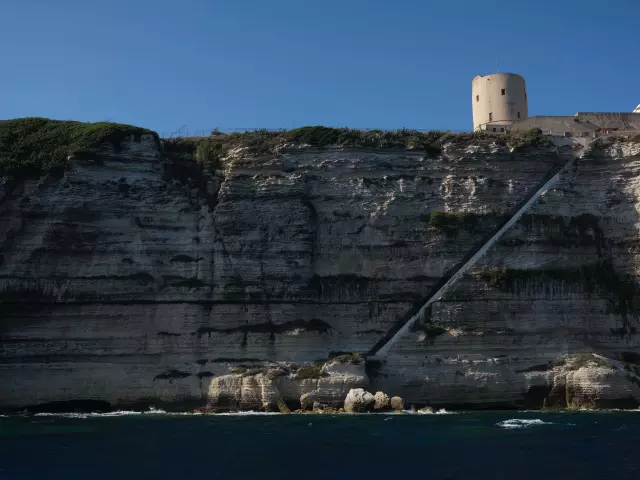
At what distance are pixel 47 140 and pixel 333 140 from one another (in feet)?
49.9

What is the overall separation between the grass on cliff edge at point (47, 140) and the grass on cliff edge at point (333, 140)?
9.78 ft

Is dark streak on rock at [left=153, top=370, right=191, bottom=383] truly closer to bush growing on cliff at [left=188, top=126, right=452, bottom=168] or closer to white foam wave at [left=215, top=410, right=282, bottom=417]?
white foam wave at [left=215, top=410, right=282, bottom=417]

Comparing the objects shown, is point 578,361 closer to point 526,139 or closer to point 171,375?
point 526,139

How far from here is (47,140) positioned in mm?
36062

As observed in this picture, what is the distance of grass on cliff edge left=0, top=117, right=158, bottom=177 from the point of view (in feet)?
115

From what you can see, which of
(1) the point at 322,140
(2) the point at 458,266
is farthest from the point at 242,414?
(1) the point at 322,140

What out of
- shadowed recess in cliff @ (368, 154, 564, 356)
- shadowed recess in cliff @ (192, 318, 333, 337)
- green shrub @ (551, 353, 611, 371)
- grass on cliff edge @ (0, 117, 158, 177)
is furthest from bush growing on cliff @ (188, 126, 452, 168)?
green shrub @ (551, 353, 611, 371)

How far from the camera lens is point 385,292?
34.3 meters

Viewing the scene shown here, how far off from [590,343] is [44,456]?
2479 centimetres

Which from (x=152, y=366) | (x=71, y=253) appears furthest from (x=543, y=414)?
(x=71, y=253)

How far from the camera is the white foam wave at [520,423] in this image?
83.6ft

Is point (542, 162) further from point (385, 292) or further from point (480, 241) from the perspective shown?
point (385, 292)

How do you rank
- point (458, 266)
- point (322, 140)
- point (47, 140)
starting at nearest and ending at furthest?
1. point (458, 266)
2. point (47, 140)
3. point (322, 140)

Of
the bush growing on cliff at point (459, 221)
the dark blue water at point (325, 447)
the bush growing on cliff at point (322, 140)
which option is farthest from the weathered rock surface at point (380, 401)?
the bush growing on cliff at point (322, 140)
